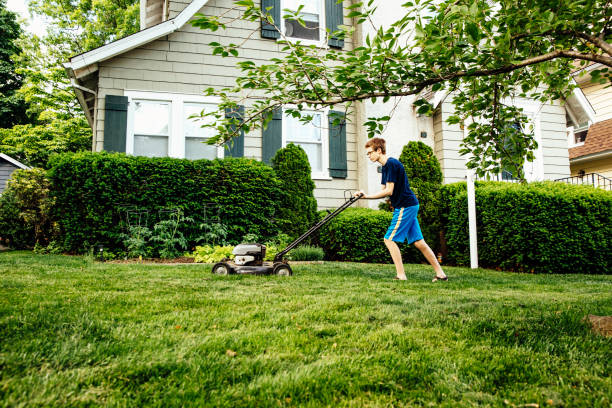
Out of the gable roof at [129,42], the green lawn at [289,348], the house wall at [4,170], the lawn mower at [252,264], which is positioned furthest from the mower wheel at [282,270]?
the house wall at [4,170]

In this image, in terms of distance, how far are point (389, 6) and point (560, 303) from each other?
9103mm

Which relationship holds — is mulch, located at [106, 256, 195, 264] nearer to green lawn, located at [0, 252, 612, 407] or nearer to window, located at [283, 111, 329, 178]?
green lawn, located at [0, 252, 612, 407]

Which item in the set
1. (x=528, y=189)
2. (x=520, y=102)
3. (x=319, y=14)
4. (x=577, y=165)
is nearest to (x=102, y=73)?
(x=319, y=14)

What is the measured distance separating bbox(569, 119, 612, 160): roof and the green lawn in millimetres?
11479

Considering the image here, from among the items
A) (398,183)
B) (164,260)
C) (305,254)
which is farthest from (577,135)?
(164,260)

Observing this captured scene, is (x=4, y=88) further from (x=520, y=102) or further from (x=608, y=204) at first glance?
(x=608, y=204)

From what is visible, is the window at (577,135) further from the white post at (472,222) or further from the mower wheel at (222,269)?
the mower wheel at (222,269)

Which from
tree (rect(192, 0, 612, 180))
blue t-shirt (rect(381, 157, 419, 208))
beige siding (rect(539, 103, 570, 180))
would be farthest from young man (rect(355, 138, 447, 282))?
beige siding (rect(539, 103, 570, 180))

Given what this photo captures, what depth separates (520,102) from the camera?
10.6 metres

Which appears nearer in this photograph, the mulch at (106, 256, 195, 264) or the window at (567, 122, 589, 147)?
the mulch at (106, 256, 195, 264)

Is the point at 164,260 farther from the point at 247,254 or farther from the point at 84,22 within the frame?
the point at 84,22

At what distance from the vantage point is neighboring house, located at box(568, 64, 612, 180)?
12742mm

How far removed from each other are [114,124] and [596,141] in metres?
15.0

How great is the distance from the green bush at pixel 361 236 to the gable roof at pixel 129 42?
554 cm
